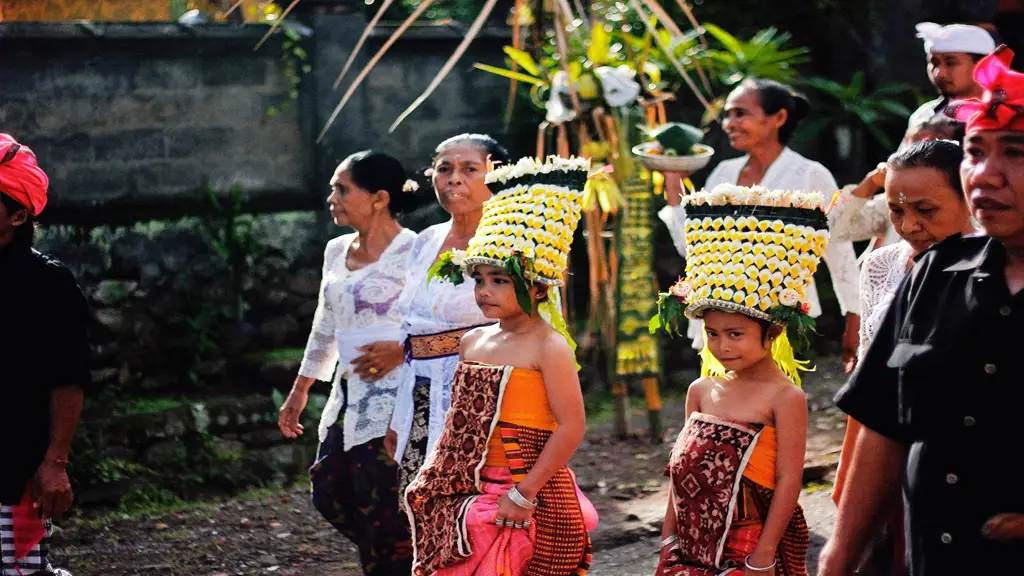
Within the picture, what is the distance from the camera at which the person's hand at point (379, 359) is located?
5016mm

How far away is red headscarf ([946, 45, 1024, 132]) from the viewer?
8.03 feet

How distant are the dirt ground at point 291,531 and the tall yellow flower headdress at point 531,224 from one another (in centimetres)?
213

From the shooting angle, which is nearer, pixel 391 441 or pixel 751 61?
pixel 391 441

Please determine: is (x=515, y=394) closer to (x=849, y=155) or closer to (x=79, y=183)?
(x=79, y=183)

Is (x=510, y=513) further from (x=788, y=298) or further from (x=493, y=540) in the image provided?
(x=788, y=298)

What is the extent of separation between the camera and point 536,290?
4.02 metres

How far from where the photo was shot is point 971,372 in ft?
7.94

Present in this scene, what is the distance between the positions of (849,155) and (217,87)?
17.2 ft

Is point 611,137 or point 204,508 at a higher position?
point 611,137

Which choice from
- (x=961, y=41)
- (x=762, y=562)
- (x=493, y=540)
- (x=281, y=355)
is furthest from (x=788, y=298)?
(x=281, y=355)

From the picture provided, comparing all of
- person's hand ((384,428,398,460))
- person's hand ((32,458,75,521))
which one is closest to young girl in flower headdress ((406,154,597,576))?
person's hand ((384,428,398,460))

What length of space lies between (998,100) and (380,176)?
10.2 feet

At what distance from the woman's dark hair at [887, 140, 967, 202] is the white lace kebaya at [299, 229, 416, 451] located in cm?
213

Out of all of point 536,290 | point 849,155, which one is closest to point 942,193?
point 536,290
